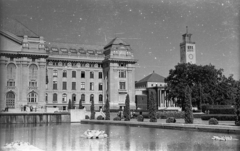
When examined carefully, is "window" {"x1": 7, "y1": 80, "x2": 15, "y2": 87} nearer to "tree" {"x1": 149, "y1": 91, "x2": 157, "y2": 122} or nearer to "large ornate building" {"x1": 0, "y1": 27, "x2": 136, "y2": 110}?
"large ornate building" {"x1": 0, "y1": 27, "x2": 136, "y2": 110}

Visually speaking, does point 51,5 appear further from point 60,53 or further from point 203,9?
point 60,53

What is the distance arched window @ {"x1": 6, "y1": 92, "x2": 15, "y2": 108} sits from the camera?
58572 millimetres

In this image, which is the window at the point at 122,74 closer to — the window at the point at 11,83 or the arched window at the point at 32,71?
the arched window at the point at 32,71

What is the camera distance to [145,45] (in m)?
40.0

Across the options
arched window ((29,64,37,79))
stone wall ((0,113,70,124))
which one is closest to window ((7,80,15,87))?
arched window ((29,64,37,79))

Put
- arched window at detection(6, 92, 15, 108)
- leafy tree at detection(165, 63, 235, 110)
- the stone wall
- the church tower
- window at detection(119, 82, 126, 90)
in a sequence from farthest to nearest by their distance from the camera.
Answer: the church tower, window at detection(119, 82, 126, 90), arched window at detection(6, 92, 15, 108), leafy tree at detection(165, 63, 235, 110), the stone wall

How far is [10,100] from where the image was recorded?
2323 inches

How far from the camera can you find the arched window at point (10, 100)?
58.6 meters

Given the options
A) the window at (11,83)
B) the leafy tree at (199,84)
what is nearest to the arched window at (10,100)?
the window at (11,83)

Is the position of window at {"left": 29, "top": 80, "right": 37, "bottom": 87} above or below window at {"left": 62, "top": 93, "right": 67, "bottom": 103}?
above

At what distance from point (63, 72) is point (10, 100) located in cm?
1225

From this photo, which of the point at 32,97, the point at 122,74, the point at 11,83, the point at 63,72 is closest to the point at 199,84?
the point at 122,74

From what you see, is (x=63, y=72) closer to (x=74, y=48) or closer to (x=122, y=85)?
(x=74, y=48)

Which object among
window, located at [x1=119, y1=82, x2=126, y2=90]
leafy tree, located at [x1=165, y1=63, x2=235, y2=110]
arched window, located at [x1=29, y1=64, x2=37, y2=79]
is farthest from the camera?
window, located at [x1=119, y1=82, x2=126, y2=90]
